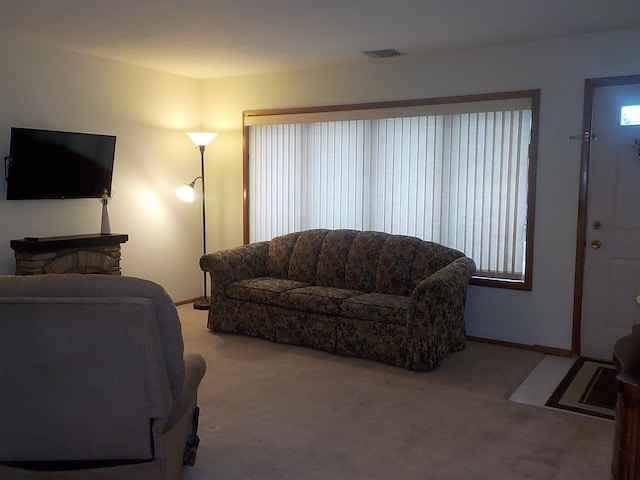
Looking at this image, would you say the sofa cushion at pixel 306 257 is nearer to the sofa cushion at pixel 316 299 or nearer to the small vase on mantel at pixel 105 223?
the sofa cushion at pixel 316 299

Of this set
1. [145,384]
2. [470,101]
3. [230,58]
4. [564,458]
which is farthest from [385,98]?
[145,384]

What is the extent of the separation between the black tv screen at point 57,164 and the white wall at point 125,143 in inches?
5.4

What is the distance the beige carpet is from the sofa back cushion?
767mm

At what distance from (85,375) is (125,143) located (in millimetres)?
3994

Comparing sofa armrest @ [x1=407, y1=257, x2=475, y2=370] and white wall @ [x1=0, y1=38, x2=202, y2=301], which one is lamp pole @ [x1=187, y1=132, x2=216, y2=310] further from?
sofa armrest @ [x1=407, y1=257, x2=475, y2=370]

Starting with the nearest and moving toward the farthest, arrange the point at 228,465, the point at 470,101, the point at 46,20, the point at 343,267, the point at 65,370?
the point at 65,370 < the point at 228,465 < the point at 46,20 < the point at 470,101 < the point at 343,267

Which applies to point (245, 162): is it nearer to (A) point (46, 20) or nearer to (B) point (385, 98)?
(B) point (385, 98)

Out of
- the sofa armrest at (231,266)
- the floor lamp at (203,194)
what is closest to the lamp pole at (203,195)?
the floor lamp at (203,194)

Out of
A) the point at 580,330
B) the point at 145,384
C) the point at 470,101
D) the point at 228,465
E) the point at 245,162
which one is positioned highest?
the point at 470,101

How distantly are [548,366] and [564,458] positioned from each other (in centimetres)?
154

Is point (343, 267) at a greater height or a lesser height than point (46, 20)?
lesser

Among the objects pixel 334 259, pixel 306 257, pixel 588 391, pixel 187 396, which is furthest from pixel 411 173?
pixel 187 396

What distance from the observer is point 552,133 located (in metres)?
4.64

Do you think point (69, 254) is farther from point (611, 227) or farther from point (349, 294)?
point (611, 227)
